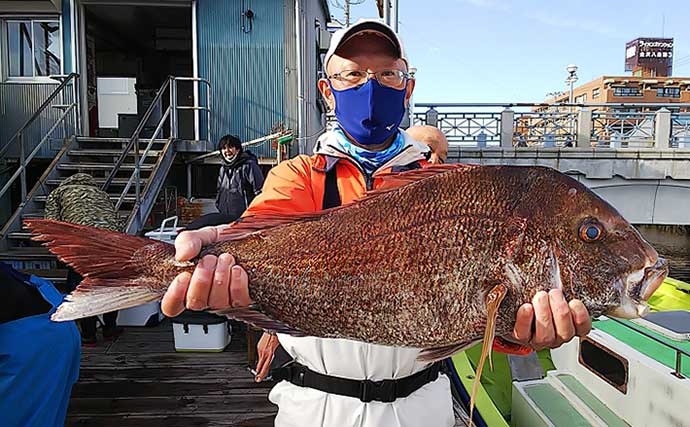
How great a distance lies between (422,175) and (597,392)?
10.7 ft

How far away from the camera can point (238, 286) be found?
5.87ft

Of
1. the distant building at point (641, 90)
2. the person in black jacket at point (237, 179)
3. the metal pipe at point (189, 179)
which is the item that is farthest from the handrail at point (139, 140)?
the distant building at point (641, 90)

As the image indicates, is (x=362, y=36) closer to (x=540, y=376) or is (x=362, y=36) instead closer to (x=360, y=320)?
(x=360, y=320)

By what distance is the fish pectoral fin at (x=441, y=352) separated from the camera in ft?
5.76

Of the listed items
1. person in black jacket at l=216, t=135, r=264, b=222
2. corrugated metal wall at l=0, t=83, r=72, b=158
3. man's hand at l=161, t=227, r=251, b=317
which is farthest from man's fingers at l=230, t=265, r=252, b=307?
corrugated metal wall at l=0, t=83, r=72, b=158

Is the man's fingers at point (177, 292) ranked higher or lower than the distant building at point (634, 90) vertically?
lower

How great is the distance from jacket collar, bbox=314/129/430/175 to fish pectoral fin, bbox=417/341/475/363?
76 cm

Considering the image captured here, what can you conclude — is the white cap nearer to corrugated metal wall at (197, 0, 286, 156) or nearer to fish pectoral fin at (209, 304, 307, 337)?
fish pectoral fin at (209, 304, 307, 337)

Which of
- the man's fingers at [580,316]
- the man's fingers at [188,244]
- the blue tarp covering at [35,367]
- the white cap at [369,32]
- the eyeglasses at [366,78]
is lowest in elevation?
the blue tarp covering at [35,367]

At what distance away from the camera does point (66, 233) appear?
174cm

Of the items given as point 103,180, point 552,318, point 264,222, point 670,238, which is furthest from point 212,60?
point 670,238

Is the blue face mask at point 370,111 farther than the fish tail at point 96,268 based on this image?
Yes

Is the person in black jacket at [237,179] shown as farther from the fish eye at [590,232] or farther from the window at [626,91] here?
the window at [626,91]

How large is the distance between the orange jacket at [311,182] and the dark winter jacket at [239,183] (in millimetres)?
5002
